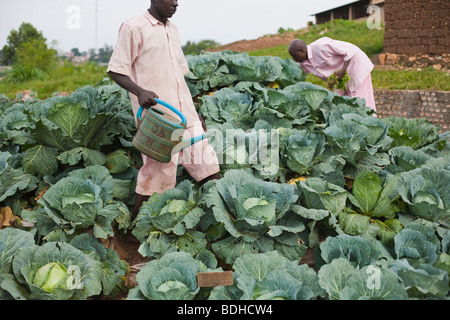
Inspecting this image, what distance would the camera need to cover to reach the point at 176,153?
8.59 feet

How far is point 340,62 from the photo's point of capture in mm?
4871

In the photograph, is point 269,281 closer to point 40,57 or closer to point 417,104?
point 417,104

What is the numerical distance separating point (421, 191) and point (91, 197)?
1.96m

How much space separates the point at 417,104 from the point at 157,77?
21.3ft

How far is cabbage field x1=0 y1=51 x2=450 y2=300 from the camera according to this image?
2.12m

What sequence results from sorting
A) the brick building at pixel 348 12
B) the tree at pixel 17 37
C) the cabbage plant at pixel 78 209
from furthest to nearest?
the tree at pixel 17 37 → the brick building at pixel 348 12 → the cabbage plant at pixel 78 209

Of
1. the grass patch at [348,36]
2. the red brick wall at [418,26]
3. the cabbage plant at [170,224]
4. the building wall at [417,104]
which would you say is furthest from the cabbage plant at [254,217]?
the grass patch at [348,36]

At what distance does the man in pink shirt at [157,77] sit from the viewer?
2.45m

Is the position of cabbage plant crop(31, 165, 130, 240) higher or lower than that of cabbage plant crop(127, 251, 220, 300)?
higher

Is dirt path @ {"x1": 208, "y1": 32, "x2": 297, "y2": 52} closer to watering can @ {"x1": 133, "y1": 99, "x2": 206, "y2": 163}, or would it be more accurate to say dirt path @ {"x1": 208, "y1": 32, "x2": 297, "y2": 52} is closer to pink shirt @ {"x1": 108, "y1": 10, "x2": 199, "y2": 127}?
pink shirt @ {"x1": 108, "y1": 10, "x2": 199, "y2": 127}

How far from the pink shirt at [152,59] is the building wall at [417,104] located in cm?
603

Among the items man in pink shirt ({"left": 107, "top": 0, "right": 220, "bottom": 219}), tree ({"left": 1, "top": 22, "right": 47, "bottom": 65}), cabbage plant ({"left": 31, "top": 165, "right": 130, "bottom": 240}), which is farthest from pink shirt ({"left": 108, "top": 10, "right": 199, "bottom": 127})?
tree ({"left": 1, "top": 22, "right": 47, "bottom": 65})

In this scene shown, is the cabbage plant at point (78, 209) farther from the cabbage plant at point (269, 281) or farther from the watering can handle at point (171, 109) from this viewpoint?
the cabbage plant at point (269, 281)

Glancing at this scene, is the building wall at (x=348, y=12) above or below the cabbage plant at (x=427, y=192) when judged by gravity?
above
